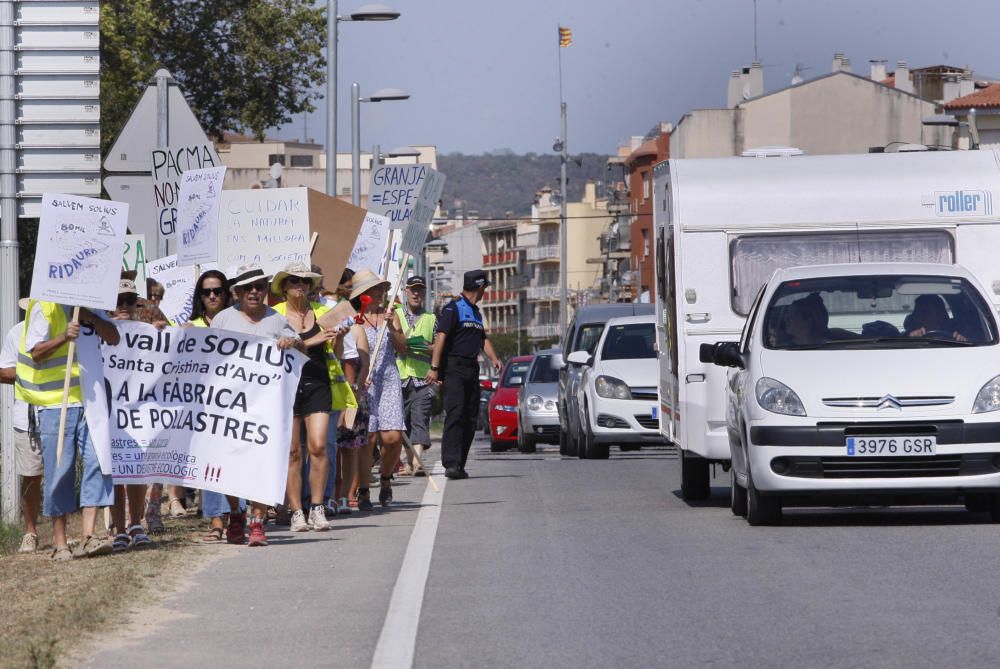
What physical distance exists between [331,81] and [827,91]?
65050mm

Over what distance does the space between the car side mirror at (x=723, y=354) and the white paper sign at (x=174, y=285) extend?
498 cm

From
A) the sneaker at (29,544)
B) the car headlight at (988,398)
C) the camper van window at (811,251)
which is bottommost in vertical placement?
the sneaker at (29,544)

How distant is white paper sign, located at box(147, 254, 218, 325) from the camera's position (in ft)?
54.6

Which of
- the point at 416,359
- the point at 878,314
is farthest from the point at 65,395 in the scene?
the point at 416,359

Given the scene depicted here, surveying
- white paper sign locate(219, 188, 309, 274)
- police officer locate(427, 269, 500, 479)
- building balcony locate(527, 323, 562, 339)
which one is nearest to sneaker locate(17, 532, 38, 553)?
white paper sign locate(219, 188, 309, 274)

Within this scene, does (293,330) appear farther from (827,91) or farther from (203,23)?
(827,91)

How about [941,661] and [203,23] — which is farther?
[203,23]

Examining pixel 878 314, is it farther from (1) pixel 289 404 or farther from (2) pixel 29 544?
(2) pixel 29 544

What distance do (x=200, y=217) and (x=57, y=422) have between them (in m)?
3.52

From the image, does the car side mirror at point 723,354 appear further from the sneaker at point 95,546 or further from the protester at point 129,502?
Result: the sneaker at point 95,546

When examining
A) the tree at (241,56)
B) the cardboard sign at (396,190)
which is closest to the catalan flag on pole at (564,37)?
Answer: the tree at (241,56)

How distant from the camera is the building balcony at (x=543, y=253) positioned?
186m

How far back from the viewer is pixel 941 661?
24.1ft

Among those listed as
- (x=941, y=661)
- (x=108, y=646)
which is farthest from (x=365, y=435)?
(x=941, y=661)
